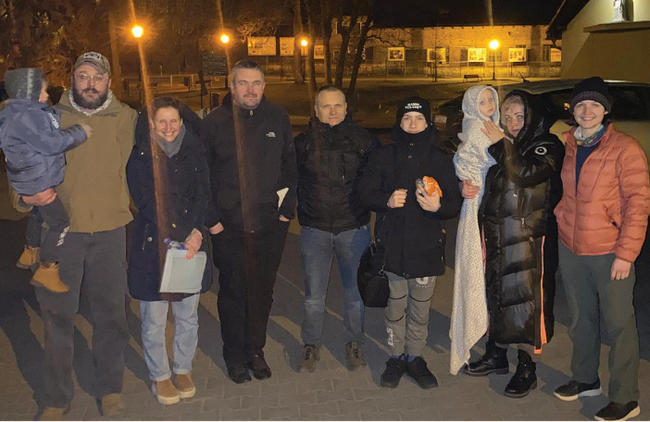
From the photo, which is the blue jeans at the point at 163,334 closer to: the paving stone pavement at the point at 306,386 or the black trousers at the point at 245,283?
the paving stone pavement at the point at 306,386

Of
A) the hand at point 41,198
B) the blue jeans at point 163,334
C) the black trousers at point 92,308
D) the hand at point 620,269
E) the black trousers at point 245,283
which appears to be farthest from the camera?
the black trousers at point 245,283

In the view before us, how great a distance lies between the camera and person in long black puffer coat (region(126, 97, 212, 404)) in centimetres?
429

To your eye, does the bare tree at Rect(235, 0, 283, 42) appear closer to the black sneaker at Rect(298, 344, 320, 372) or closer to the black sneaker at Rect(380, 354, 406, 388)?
the black sneaker at Rect(298, 344, 320, 372)

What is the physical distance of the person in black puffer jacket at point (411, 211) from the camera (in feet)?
14.9

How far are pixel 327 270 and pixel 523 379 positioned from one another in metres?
1.55

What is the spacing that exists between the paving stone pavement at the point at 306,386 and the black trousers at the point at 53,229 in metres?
1.09

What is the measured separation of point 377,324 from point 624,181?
2.70 meters

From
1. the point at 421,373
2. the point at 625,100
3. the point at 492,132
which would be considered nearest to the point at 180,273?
the point at 421,373

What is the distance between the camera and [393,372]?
4.85 meters

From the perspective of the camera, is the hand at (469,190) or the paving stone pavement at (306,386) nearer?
the paving stone pavement at (306,386)

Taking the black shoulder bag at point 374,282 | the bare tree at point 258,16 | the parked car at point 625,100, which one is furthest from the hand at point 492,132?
the bare tree at point 258,16

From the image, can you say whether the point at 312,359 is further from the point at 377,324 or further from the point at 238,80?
the point at 238,80

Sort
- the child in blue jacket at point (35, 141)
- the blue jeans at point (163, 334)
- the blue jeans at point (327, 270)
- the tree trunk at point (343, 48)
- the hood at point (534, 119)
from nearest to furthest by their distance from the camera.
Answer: the child in blue jacket at point (35, 141) → the hood at point (534, 119) → the blue jeans at point (163, 334) → the blue jeans at point (327, 270) → the tree trunk at point (343, 48)

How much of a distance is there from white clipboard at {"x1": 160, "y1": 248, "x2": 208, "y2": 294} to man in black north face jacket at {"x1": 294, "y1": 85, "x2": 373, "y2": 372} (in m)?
0.92
